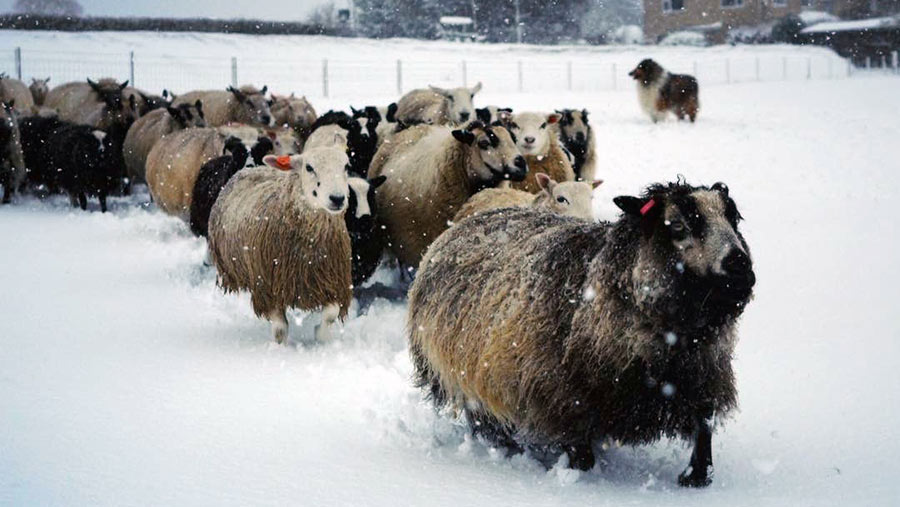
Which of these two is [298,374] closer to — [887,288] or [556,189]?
[556,189]

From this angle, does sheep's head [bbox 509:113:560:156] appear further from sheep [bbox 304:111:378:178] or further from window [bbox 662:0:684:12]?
window [bbox 662:0:684:12]

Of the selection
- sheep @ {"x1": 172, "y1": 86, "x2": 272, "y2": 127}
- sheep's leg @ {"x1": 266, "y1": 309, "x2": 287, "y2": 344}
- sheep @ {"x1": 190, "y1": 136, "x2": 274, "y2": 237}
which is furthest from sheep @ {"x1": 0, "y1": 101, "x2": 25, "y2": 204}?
sheep's leg @ {"x1": 266, "y1": 309, "x2": 287, "y2": 344}

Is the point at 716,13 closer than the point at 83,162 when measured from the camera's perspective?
No

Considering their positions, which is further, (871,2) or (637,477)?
(871,2)

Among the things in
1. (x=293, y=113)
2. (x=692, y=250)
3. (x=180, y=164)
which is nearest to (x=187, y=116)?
(x=293, y=113)

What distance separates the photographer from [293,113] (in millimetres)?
16000

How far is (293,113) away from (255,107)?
136 cm

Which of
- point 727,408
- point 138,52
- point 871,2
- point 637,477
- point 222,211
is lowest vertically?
point 637,477

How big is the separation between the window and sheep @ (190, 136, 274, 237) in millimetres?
50990

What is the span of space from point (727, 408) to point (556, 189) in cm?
304

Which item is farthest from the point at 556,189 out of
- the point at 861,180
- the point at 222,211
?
the point at 861,180

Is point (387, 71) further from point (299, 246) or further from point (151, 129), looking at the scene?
point (299, 246)

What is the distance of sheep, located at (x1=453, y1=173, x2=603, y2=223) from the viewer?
6914mm

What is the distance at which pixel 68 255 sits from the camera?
10812mm
